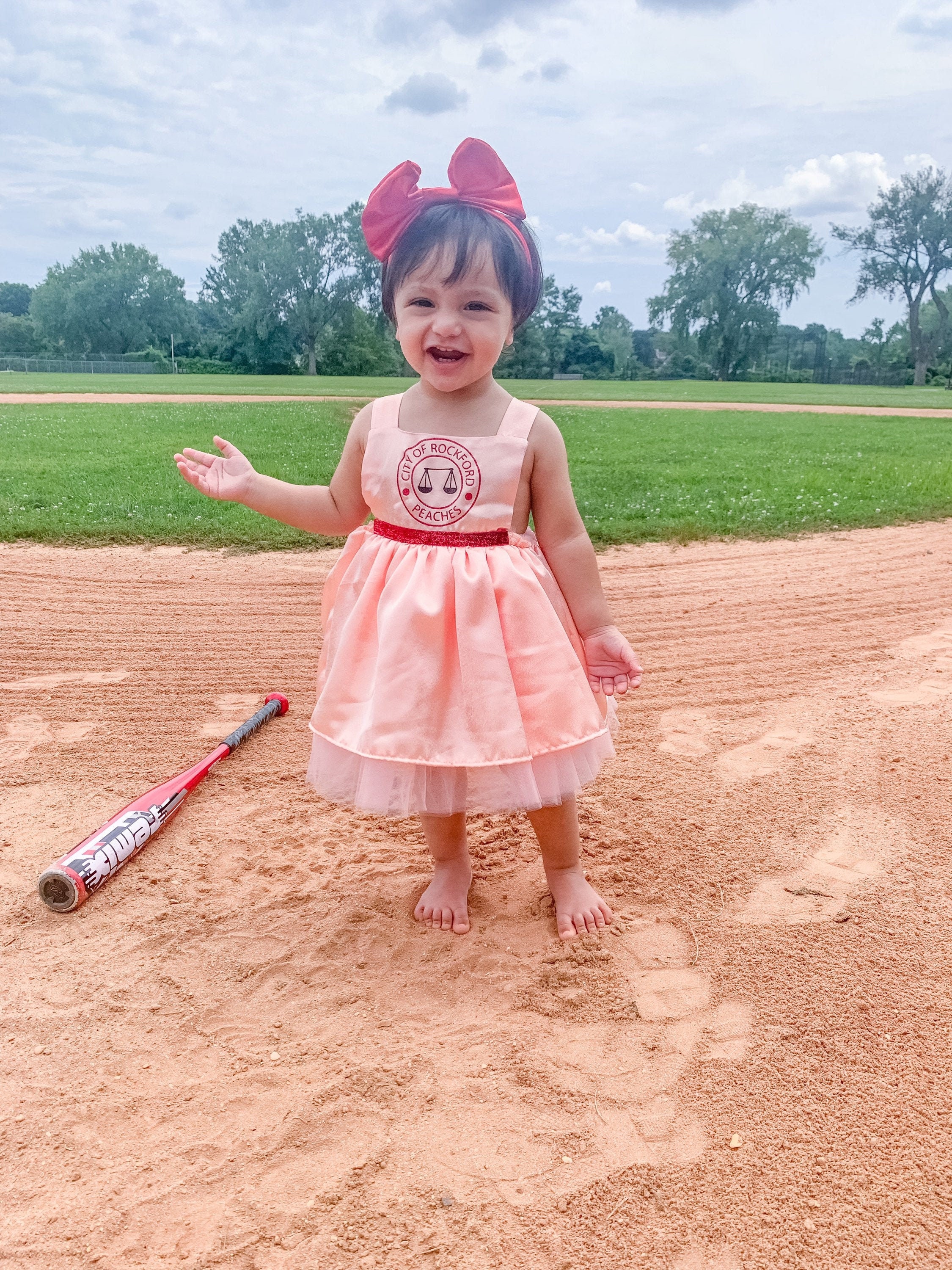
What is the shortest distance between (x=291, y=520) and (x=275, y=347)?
35.1 meters

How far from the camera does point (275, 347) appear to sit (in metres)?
34.8

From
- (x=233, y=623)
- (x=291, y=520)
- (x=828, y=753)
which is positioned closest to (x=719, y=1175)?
(x=291, y=520)

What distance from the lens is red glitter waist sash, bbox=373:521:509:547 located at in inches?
74.5

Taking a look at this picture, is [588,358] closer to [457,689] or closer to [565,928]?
[565,928]

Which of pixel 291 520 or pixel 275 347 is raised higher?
pixel 275 347

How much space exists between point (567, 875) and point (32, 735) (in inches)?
78.9

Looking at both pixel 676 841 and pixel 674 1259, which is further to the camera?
pixel 676 841

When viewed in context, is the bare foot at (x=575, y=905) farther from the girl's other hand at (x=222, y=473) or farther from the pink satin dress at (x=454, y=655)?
the girl's other hand at (x=222, y=473)

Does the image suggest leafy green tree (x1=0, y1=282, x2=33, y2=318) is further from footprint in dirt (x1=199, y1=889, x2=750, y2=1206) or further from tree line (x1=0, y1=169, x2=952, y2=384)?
footprint in dirt (x1=199, y1=889, x2=750, y2=1206)

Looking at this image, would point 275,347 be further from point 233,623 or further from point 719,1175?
point 719,1175

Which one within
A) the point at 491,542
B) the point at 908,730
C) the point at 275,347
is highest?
the point at 275,347

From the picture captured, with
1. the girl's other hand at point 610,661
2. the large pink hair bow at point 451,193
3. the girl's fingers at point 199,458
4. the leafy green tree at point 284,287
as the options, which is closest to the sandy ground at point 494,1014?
the girl's other hand at point 610,661

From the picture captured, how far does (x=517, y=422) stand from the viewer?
6.22 ft

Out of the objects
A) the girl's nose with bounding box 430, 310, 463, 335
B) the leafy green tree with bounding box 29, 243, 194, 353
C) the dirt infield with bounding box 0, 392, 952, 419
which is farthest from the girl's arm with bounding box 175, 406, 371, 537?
the leafy green tree with bounding box 29, 243, 194, 353
